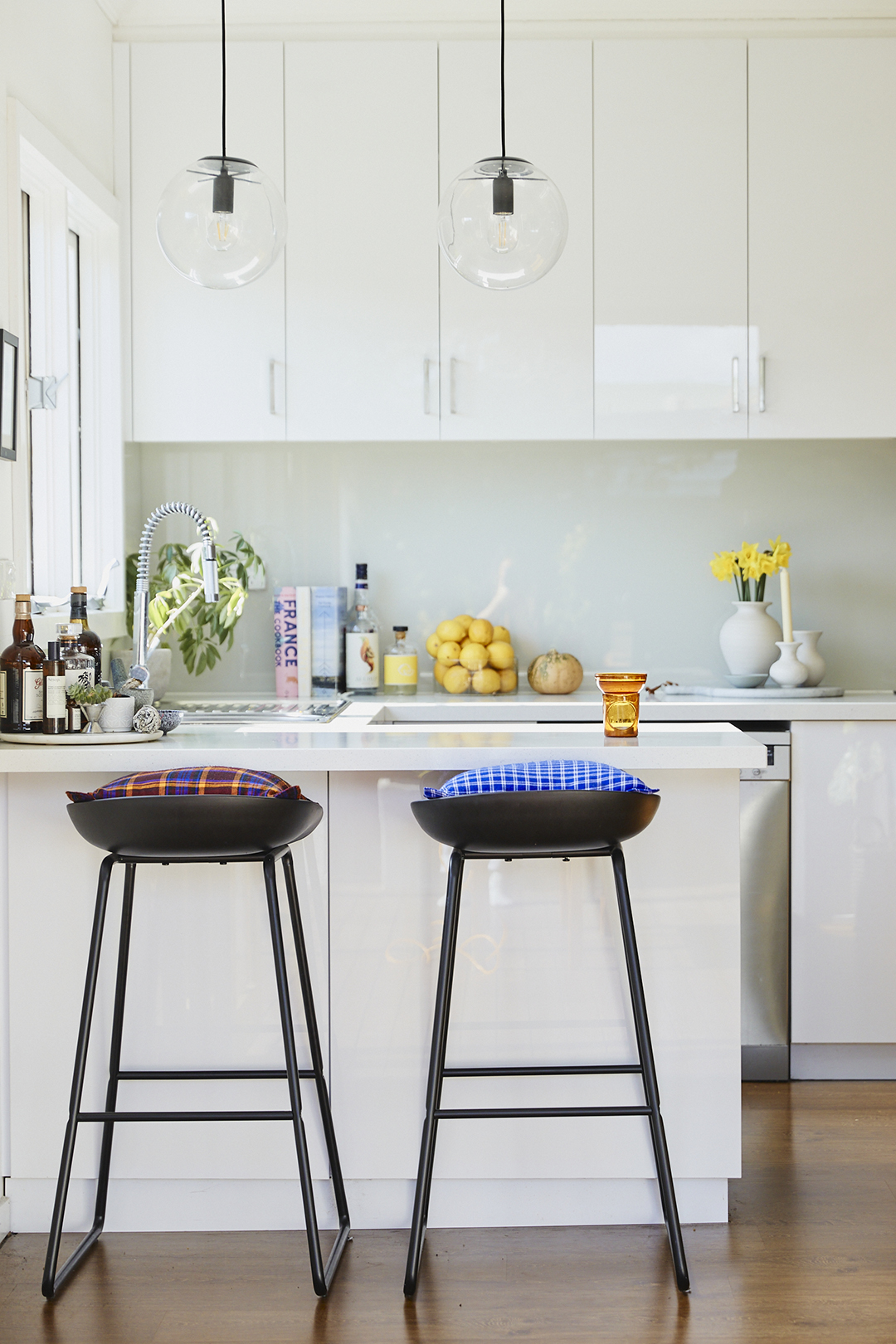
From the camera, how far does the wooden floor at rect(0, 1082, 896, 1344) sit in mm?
1880

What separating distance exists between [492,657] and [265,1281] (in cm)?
187

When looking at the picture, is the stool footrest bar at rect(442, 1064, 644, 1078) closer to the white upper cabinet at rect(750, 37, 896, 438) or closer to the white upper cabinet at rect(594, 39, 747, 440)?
the white upper cabinet at rect(594, 39, 747, 440)

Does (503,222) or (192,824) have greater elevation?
(503,222)

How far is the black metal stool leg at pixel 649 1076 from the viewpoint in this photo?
1981 mm

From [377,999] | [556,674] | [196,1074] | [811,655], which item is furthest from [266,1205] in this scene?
[811,655]

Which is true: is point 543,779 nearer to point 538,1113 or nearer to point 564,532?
point 538,1113

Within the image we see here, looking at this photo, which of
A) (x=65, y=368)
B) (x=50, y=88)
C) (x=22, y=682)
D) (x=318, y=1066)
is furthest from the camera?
(x=65, y=368)

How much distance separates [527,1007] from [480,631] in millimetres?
1503

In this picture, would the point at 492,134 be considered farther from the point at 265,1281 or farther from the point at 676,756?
the point at 265,1281

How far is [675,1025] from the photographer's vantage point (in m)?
2.20

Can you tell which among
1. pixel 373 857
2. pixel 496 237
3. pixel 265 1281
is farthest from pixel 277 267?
pixel 265 1281

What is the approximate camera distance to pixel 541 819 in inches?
73.7

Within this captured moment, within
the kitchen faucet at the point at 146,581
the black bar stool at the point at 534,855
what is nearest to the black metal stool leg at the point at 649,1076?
the black bar stool at the point at 534,855

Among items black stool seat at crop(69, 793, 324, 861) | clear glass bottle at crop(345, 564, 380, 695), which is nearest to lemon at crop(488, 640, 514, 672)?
clear glass bottle at crop(345, 564, 380, 695)
